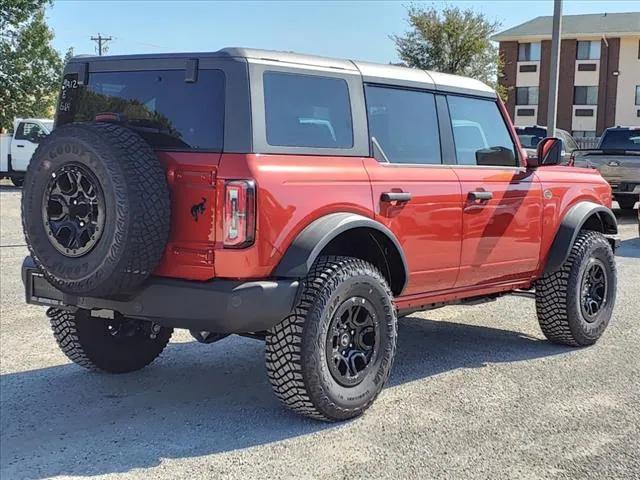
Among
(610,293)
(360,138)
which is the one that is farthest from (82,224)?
(610,293)

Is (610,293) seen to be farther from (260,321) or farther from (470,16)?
(470,16)

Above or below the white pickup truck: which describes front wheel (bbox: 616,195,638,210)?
below

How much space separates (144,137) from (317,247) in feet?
3.65

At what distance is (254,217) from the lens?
12.7 ft

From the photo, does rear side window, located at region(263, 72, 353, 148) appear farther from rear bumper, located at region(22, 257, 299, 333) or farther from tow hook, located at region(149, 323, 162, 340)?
tow hook, located at region(149, 323, 162, 340)

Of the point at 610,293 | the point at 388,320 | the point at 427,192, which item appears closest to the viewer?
the point at 388,320

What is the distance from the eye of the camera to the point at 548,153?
19.5 feet

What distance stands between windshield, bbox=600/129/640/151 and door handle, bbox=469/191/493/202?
1324 centimetres

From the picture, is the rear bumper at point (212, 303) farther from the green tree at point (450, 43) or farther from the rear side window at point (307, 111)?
the green tree at point (450, 43)

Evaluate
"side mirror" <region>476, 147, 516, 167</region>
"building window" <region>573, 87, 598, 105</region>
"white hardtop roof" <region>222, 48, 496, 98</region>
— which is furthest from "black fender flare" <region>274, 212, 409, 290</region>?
"building window" <region>573, 87, 598, 105</region>

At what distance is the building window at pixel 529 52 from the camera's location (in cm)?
5112

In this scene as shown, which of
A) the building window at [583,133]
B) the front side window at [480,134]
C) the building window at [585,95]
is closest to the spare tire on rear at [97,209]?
the front side window at [480,134]

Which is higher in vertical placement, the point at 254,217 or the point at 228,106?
the point at 228,106

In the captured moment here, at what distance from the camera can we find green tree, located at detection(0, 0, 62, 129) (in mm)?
31125
